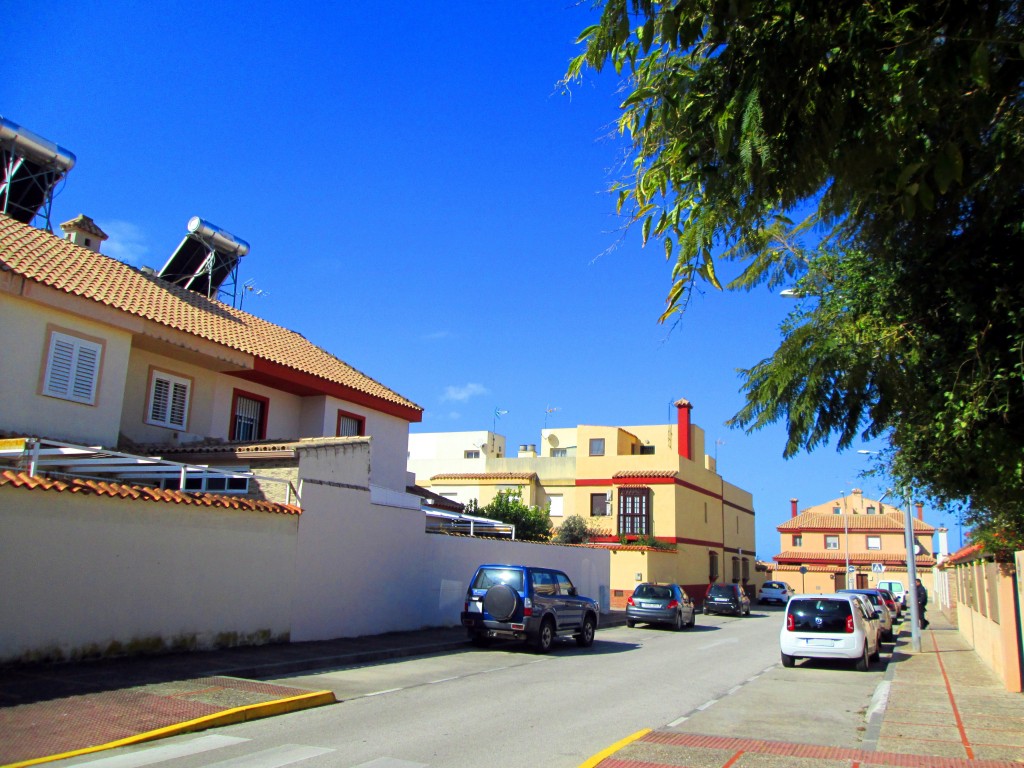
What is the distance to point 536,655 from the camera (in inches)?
717

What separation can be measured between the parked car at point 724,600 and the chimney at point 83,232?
30.8 m

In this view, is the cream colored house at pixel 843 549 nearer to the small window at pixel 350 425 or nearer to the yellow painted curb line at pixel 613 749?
the small window at pixel 350 425

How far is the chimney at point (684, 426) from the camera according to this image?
48.7 meters

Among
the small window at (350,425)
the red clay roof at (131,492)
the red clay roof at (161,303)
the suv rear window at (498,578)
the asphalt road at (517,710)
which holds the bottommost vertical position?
the asphalt road at (517,710)

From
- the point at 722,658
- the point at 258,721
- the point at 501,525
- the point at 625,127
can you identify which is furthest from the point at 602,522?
the point at 625,127

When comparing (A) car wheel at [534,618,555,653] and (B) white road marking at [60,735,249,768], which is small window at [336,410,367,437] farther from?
(B) white road marking at [60,735,249,768]

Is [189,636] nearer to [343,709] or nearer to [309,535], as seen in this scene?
[309,535]

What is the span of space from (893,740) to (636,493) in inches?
1359

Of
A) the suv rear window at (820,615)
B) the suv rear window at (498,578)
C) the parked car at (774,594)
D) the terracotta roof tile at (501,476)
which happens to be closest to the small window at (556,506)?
the terracotta roof tile at (501,476)

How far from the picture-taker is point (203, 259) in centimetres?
2778

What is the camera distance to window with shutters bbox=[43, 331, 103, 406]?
54.2ft

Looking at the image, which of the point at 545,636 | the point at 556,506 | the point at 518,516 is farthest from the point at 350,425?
the point at 556,506

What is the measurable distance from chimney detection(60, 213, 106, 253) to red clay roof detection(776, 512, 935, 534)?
58.1 metres

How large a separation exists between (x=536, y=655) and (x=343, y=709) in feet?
27.1
